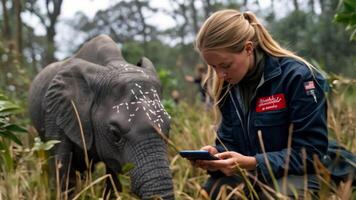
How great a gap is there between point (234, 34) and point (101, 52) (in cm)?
203

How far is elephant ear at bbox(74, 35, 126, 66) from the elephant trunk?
1.14 metres

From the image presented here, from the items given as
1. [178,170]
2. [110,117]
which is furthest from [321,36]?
[110,117]

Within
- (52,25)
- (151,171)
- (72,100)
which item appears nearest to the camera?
(151,171)

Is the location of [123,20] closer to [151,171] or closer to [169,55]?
[169,55]

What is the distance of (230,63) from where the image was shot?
10.6 feet

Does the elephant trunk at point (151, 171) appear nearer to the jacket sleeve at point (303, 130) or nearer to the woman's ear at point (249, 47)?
the jacket sleeve at point (303, 130)

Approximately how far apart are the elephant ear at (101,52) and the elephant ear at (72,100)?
166 mm

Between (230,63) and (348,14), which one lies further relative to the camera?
(348,14)

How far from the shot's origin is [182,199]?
410cm

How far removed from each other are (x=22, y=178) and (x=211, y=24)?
6.03 ft

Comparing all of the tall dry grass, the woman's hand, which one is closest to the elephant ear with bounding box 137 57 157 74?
the tall dry grass

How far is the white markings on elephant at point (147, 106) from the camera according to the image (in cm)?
400

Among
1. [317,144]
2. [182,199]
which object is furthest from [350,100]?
[317,144]

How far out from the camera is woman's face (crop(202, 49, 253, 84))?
3207 mm
